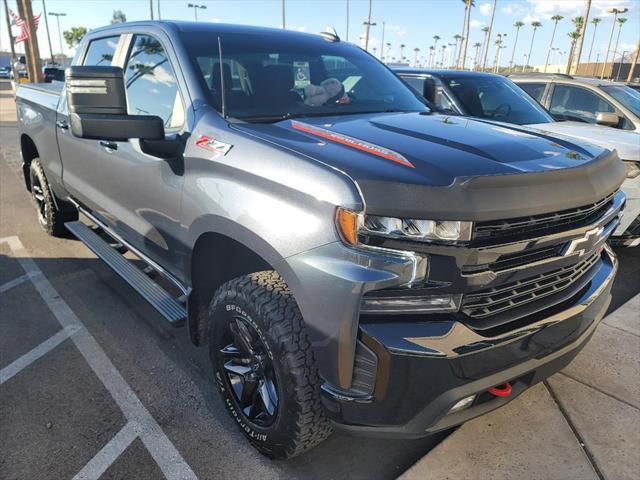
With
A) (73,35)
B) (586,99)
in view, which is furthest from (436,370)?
(73,35)

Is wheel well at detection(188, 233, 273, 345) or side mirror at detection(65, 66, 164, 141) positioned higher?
side mirror at detection(65, 66, 164, 141)

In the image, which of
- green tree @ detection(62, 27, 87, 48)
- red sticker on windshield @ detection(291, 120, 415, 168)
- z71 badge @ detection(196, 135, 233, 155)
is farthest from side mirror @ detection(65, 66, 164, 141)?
green tree @ detection(62, 27, 87, 48)

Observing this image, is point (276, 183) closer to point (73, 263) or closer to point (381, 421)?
point (381, 421)

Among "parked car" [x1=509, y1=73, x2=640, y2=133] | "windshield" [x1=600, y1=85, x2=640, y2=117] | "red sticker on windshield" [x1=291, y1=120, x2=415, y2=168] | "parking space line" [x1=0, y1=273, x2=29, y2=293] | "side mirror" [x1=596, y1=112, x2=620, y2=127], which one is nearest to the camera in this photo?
"red sticker on windshield" [x1=291, y1=120, x2=415, y2=168]

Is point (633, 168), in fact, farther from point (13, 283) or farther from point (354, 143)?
point (13, 283)

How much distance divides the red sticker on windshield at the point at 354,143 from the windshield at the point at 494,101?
3.85 meters

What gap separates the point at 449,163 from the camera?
6.31 ft

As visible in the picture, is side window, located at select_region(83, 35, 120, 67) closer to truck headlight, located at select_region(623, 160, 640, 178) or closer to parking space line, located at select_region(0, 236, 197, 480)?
parking space line, located at select_region(0, 236, 197, 480)

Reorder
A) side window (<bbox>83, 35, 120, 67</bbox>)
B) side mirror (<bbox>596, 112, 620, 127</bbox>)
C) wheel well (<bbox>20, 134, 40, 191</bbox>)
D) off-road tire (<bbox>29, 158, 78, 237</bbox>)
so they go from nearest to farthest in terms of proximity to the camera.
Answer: side window (<bbox>83, 35, 120, 67</bbox>) → off-road tire (<bbox>29, 158, 78, 237</bbox>) → wheel well (<bbox>20, 134, 40, 191</bbox>) → side mirror (<bbox>596, 112, 620, 127</bbox>)

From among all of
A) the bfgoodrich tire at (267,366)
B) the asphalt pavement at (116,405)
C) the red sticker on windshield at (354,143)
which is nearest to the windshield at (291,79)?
the red sticker on windshield at (354,143)

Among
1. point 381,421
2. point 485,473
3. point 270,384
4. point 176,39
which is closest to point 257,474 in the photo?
point 270,384

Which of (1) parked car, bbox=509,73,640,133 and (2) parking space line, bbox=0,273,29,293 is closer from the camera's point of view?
(2) parking space line, bbox=0,273,29,293

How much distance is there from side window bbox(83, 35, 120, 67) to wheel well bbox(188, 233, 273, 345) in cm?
190

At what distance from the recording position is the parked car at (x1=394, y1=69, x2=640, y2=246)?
480 centimetres
